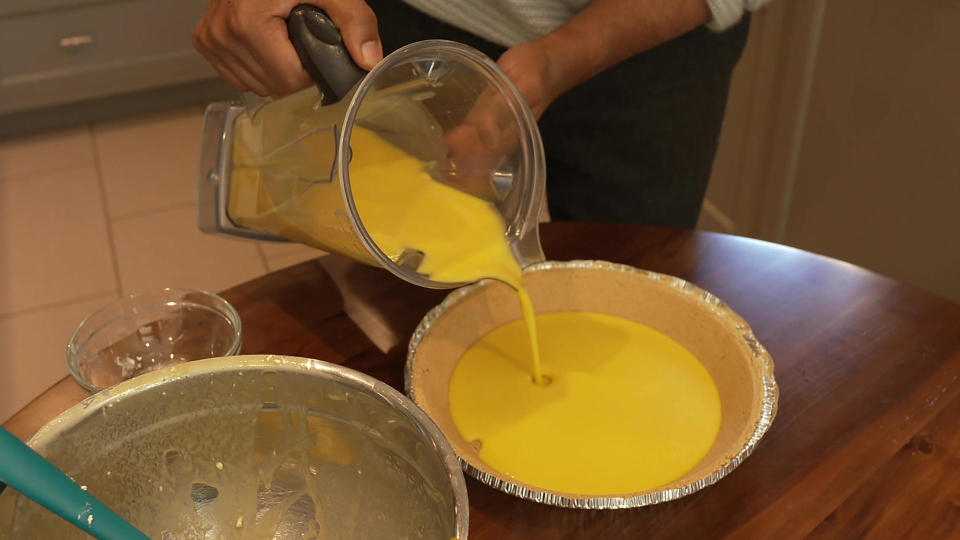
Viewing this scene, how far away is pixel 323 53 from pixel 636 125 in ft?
2.16

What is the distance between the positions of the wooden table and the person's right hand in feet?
0.78

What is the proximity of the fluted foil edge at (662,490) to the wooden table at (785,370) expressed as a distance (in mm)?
37

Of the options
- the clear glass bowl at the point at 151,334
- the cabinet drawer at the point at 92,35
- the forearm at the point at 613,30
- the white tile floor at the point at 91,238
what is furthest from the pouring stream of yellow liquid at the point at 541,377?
the cabinet drawer at the point at 92,35

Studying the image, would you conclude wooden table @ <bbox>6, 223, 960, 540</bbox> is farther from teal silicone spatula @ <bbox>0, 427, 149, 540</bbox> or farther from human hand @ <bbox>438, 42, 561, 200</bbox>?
teal silicone spatula @ <bbox>0, 427, 149, 540</bbox>

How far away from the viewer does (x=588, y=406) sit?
2.62 feet

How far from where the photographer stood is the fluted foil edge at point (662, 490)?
0.63m

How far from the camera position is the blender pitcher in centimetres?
73

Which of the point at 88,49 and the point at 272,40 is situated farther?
the point at 88,49

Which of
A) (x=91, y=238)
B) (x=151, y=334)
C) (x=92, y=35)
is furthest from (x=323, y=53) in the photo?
(x=92, y=35)

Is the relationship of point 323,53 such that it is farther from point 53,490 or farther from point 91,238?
point 91,238

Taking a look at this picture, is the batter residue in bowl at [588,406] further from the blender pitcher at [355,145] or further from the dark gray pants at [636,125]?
the dark gray pants at [636,125]

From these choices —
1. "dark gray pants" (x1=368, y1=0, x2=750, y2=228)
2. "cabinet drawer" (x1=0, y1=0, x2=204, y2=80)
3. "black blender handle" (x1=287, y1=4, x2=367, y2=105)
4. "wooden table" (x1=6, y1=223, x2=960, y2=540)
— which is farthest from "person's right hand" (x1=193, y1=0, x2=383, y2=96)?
"cabinet drawer" (x1=0, y1=0, x2=204, y2=80)

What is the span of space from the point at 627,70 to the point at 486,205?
469 mm

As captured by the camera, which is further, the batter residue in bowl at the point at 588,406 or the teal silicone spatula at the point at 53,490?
the batter residue in bowl at the point at 588,406
